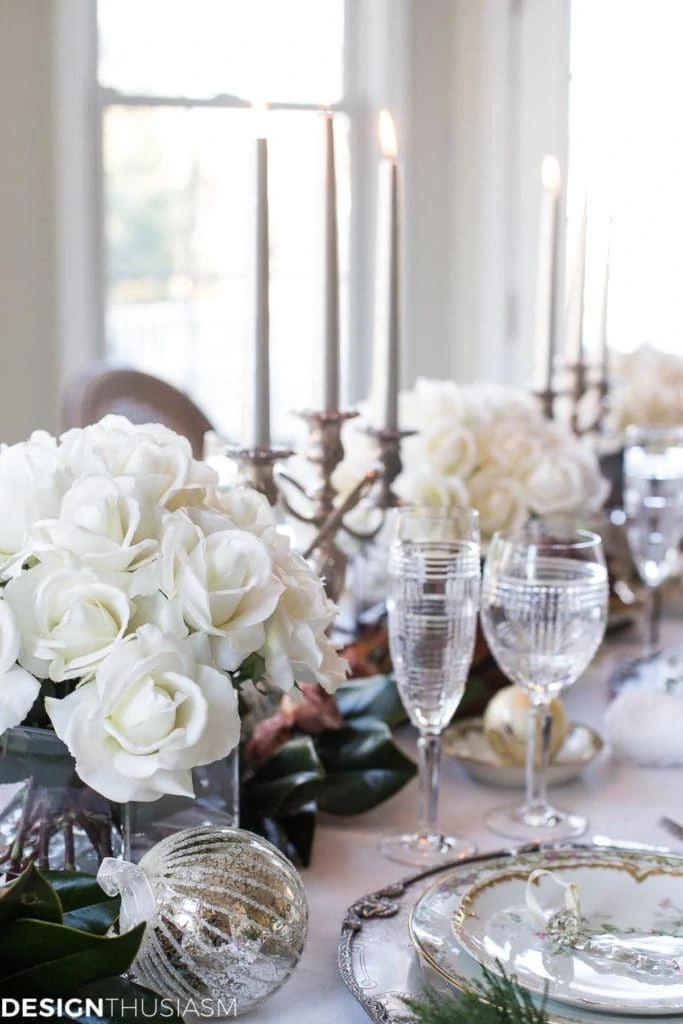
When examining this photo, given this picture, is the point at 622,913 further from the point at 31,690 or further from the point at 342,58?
the point at 342,58

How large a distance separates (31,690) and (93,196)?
288 cm

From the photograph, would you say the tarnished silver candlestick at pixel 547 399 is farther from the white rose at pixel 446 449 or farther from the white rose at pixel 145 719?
the white rose at pixel 145 719

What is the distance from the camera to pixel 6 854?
69cm

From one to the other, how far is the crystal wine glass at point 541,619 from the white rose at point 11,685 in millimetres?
393

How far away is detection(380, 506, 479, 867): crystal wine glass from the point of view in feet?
2.76

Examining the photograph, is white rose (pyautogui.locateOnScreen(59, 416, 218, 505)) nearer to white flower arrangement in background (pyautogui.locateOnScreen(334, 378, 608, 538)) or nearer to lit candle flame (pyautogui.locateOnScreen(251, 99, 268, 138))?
lit candle flame (pyautogui.locateOnScreen(251, 99, 268, 138))

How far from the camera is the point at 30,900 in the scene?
0.56 m

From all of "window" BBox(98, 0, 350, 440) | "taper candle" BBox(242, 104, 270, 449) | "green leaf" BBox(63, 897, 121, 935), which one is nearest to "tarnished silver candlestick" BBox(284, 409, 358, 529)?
"taper candle" BBox(242, 104, 270, 449)

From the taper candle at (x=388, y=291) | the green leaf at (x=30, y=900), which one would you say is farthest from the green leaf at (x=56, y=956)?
the taper candle at (x=388, y=291)

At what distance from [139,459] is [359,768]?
37 centimetres

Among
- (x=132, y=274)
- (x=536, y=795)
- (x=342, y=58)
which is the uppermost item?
(x=342, y=58)

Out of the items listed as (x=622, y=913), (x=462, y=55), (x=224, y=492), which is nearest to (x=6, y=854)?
(x=224, y=492)

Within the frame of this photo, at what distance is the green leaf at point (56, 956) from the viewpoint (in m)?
0.55

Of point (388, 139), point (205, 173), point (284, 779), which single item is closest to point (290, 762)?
point (284, 779)
